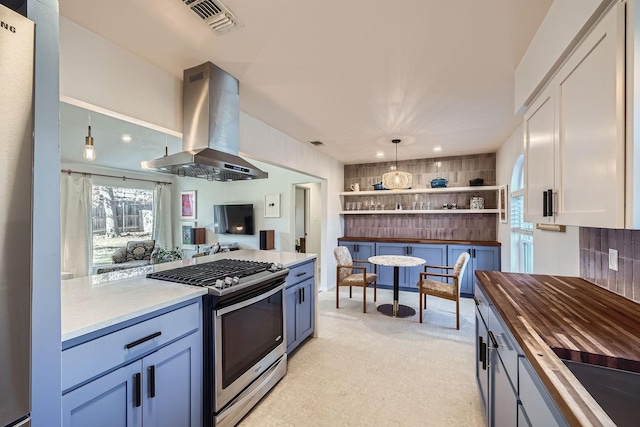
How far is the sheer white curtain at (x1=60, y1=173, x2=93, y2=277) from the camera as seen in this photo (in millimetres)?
5324

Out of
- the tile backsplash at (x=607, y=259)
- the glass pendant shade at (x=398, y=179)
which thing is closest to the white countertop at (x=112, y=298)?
the tile backsplash at (x=607, y=259)

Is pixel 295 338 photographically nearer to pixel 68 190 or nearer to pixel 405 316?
pixel 405 316

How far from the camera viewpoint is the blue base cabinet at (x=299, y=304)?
2.56 m

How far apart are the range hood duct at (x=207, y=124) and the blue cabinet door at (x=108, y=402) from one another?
4.34 feet

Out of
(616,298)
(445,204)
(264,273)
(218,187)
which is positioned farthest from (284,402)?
(218,187)

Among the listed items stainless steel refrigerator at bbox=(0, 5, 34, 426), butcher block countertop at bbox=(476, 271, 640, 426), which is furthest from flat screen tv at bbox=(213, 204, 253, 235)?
stainless steel refrigerator at bbox=(0, 5, 34, 426)

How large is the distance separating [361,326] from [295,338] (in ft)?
3.45

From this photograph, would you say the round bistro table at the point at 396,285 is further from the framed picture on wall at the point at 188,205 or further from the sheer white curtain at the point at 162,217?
the sheer white curtain at the point at 162,217

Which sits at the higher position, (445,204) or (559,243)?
(445,204)

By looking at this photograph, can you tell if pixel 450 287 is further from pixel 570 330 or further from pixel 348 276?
pixel 570 330

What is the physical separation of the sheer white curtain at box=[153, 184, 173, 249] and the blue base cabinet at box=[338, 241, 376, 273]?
4713mm

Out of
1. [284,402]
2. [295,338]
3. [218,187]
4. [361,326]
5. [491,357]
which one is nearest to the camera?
[491,357]

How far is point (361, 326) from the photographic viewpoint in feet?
11.1

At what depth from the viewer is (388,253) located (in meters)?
5.14
